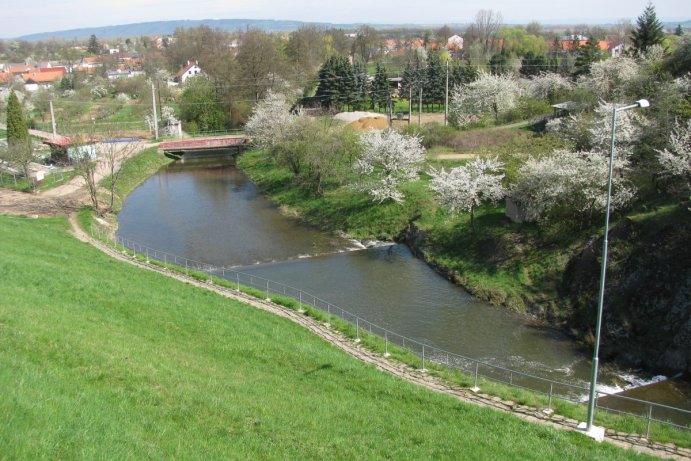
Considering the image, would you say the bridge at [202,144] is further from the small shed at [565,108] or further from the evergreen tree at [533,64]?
the evergreen tree at [533,64]

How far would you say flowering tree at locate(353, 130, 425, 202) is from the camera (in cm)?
4125

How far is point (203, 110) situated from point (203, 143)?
8890 millimetres

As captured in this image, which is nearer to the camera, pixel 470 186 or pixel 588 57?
pixel 470 186

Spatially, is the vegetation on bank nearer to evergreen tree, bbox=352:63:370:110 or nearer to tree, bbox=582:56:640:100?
evergreen tree, bbox=352:63:370:110

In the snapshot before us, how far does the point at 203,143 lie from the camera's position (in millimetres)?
71750

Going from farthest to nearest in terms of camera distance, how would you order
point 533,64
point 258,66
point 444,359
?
point 533,64 < point 258,66 < point 444,359

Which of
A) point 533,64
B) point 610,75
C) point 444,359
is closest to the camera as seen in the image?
point 444,359

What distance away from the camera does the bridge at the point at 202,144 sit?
70.8m

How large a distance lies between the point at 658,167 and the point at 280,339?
21.2 m

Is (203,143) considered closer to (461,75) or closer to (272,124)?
(272,124)

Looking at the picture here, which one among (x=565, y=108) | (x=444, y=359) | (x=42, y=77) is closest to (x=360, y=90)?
(x=565, y=108)

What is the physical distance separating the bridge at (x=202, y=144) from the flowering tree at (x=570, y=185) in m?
46.4

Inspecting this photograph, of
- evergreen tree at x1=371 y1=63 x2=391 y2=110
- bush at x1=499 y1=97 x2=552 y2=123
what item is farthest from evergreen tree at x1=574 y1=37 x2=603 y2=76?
evergreen tree at x1=371 y1=63 x2=391 y2=110

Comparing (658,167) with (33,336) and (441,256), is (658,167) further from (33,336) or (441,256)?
(33,336)
